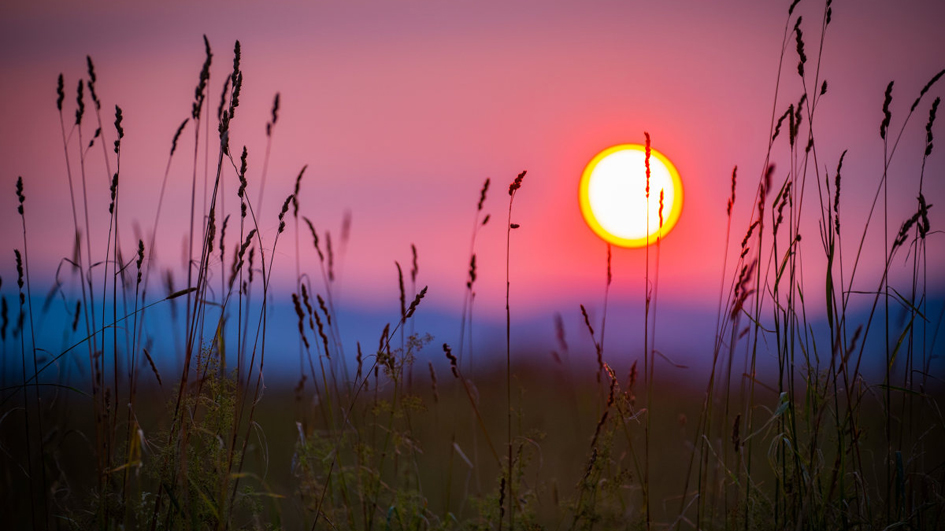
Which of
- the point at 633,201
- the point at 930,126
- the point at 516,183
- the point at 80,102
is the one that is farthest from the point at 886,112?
the point at 80,102

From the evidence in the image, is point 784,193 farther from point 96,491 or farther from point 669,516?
point 96,491

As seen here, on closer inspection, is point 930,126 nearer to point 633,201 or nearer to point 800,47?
point 800,47

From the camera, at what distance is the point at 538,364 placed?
3980 mm

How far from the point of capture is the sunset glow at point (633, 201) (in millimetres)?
2000

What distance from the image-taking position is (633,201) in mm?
3518

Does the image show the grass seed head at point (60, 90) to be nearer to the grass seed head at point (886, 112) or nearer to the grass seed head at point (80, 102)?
the grass seed head at point (80, 102)

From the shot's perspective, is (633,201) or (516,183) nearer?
(516,183)

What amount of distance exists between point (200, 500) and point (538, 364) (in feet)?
8.14

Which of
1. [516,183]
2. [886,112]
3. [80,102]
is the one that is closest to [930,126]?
[886,112]

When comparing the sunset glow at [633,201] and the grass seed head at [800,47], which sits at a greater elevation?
the grass seed head at [800,47]

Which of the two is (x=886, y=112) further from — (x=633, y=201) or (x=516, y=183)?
(x=633, y=201)

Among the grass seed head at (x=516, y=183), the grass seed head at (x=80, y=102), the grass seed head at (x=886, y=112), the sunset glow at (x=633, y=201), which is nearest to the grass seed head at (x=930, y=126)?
the grass seed head at (x=886, y=112)

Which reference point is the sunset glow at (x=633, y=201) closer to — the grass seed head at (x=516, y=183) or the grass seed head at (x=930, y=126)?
the grass seed head at (x=516, y=183)

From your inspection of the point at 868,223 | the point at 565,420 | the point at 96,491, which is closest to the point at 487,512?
the point at 96,491
